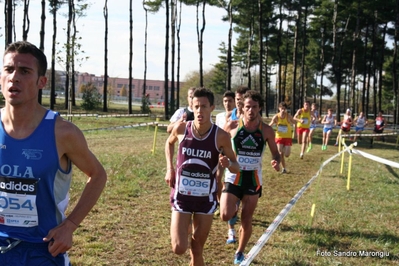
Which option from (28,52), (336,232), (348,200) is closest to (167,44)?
(348,200)

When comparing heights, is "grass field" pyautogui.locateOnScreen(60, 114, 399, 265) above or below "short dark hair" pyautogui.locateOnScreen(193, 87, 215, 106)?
below

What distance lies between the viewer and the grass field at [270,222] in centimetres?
615

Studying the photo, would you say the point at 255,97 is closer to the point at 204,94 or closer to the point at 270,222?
the point at 204,94

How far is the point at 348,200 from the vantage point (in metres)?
10.0

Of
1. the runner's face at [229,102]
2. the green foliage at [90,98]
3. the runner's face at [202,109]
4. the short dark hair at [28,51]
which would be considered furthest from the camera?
the green foliage at [90,98]

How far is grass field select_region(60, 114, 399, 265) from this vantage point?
6.15m

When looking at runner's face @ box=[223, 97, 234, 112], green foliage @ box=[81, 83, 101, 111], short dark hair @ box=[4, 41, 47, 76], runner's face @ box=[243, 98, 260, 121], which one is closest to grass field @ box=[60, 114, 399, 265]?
runner's face @ box=[243, 98, 260, 121]

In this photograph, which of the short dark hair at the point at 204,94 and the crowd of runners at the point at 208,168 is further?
the short dark hair at the point at 204,94

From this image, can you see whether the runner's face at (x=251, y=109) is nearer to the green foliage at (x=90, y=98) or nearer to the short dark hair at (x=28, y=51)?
the short dark hair at (x=28, y=51)

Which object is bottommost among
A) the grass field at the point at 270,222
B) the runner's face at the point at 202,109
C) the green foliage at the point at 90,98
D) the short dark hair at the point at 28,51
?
the grass field at the point at 270,222

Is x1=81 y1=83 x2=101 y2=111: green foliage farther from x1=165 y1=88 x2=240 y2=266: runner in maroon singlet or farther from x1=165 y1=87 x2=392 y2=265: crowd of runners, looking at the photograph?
x1=165 y1=88 x2=240 y2=266: runner in maroon singlet

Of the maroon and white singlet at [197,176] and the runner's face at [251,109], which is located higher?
the runner's face at [251,109]

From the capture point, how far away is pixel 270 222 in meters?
8.16

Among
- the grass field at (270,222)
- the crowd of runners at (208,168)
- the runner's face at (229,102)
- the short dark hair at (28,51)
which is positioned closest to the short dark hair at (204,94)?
the crowd of runners at (208,168)
